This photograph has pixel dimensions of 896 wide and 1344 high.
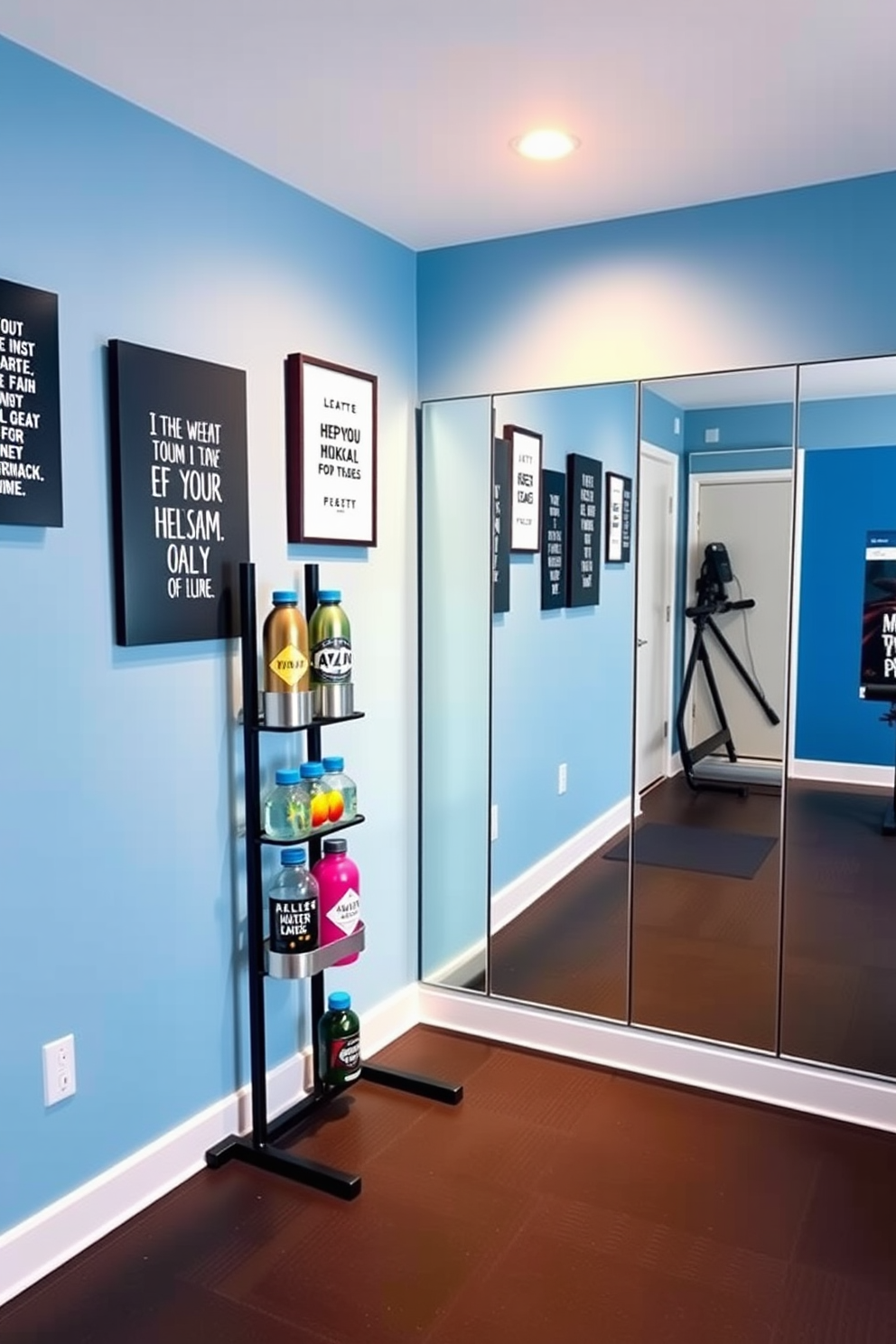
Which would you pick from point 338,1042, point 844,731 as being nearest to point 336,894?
point 338,1042

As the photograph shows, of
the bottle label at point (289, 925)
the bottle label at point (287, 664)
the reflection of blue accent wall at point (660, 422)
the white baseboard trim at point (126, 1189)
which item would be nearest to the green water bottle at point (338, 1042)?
the white baseboard trim at point (126, 1189)

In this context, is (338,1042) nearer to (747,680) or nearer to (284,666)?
(284,666)

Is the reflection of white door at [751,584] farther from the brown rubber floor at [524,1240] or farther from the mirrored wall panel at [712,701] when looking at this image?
the brown rubber floor at [524,1240]

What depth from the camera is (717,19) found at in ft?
5.64

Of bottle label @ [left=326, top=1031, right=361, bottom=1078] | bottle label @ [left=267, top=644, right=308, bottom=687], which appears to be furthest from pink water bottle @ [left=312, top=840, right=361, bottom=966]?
bottle label @ [left=267, top=644, right=308, bottom=687]

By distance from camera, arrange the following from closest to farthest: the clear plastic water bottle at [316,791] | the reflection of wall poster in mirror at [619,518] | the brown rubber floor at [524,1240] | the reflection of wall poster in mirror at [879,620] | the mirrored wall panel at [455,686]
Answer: the brown rubber floor at [524,1240] < the clear plastic water bottle at [316,791] < the reflection of wall poster in mirror at [879,620] < the reflection of wall poster in mirror at [619,518] < the mirrored wall panel at [455,686]

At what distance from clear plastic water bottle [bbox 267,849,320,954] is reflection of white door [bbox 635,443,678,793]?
988mm

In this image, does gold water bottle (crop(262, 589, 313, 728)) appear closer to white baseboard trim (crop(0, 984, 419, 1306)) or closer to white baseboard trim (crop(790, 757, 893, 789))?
white baseboard trim (crop(0, 984, 419, 1306))

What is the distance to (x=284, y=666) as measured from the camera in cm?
229

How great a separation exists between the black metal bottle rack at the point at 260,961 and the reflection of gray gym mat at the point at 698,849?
0.84 m

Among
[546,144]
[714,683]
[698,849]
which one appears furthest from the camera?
[698,849]

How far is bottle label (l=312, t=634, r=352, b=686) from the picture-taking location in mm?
2404

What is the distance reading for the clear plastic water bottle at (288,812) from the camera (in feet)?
7.79

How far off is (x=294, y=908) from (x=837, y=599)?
5.05 ft
